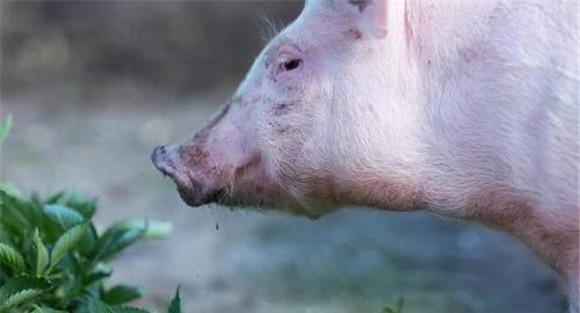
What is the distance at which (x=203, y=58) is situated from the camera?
9656 millimetres

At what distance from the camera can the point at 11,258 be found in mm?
3506

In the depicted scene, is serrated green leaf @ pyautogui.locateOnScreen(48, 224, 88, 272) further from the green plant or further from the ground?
the ground

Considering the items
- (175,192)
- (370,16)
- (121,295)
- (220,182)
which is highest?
(370,16)

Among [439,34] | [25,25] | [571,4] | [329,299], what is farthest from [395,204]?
[25,25]

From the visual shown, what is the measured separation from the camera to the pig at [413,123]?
305 cm


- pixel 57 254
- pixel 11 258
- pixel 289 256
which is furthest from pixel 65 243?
pixel 289 256

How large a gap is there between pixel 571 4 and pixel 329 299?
2489 millimetres

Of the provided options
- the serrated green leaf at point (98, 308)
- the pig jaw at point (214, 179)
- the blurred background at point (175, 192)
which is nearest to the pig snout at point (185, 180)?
the pig jaw at point (214, 179)

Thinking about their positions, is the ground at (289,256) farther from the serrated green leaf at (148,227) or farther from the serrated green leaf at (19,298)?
the serrated green leaf at (19,298)

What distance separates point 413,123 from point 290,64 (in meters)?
0.42

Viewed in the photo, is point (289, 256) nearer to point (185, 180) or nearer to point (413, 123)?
point (185, 180)

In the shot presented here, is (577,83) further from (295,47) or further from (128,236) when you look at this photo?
(128,236)

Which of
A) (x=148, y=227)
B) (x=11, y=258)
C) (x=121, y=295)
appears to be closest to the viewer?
(x=11, y=258)

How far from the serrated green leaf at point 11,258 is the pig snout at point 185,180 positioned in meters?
0.47
